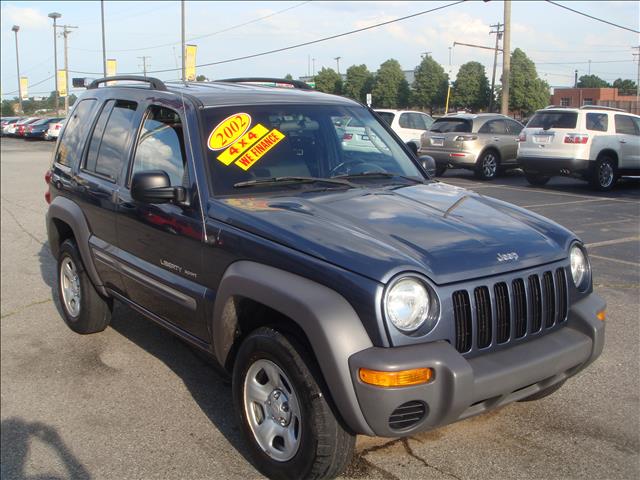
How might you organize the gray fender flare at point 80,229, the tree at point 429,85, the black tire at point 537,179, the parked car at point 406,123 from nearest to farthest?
the gray fender flare at point 80,229 < the black tire at point 537,179 < the parked car at point 406,123 < the tree at point 429,85

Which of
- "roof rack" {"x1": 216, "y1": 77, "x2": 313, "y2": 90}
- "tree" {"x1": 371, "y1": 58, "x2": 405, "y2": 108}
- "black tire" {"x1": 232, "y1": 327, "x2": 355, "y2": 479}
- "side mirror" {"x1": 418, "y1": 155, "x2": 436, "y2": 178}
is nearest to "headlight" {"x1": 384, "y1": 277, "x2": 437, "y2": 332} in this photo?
"black tire" {"x1": 232, "y1": 327, "x2": 355, "y2": 479}

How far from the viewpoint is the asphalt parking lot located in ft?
11.7

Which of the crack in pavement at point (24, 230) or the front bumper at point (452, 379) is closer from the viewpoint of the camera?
the front bumper at point (452, 379)

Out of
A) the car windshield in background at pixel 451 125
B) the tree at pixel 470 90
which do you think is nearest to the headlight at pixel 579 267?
the car windshield in background at pixel 451 125

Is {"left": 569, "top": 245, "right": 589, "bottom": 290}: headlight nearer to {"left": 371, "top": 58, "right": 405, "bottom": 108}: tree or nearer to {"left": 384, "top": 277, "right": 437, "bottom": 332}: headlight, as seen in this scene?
{"left": 384, "top": 277, "right": 437, "bottom": 332}: headlight

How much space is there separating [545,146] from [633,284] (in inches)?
347

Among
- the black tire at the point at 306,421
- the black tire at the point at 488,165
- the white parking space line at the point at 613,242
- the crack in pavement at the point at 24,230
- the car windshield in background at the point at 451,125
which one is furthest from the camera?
the car windshield in background at the point at 451,125

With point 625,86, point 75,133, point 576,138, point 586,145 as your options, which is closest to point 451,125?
point 576,138

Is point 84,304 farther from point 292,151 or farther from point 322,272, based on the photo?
point 322,272

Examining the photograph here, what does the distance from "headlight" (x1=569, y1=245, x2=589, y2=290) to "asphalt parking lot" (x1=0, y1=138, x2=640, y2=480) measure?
85cm

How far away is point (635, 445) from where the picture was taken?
12.2 ft

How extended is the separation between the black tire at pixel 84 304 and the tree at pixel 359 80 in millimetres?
39765

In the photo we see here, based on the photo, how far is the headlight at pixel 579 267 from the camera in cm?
373

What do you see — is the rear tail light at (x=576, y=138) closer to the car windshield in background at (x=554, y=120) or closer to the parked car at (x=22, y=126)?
the car windshield in background at (x=554, y=120)
